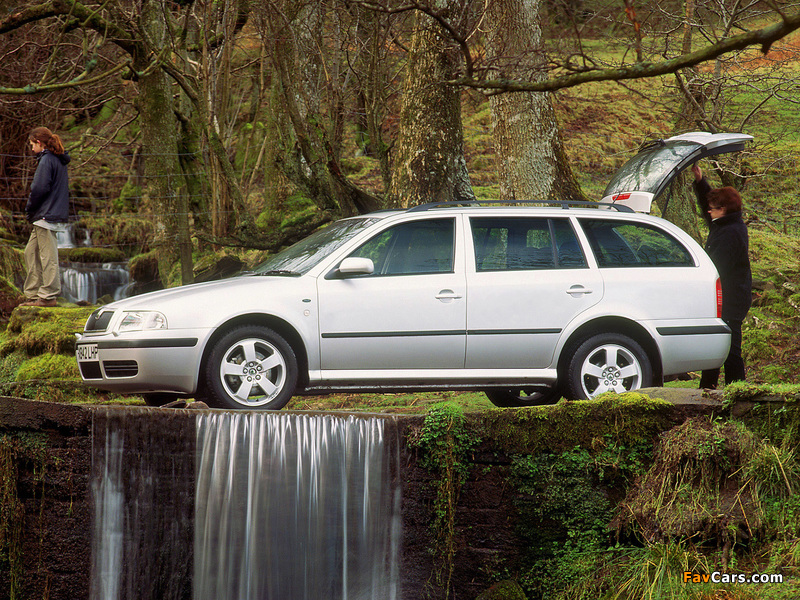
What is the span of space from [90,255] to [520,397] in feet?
41.1

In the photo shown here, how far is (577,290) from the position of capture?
7.33m

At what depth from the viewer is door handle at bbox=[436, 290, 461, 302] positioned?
23.4 feet

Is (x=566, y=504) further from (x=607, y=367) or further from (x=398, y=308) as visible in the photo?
(x=398, y=308)

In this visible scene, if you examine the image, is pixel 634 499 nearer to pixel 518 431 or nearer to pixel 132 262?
pixel 518 431

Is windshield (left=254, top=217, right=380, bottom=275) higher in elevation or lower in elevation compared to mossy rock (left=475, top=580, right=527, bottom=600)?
higher

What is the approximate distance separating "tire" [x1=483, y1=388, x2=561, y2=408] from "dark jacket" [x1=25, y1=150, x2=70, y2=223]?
549 cm

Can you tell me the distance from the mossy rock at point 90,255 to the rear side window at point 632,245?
1326 centimetres

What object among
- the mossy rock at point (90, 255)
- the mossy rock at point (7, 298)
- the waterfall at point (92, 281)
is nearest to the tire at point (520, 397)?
the mossy rock at point (7, 298)

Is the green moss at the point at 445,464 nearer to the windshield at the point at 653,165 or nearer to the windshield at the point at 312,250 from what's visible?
the windshield at the point at 312,250

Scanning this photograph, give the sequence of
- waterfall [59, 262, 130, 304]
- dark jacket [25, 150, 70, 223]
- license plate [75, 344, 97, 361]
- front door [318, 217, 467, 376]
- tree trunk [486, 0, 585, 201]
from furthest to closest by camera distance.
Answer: waterfall [59, 262, 130, 304], tree trunk [486, 0, 585, 201], dark jacket [25, 150, 70, 223], front door [318, 217, 467, 376], license plate [75, 344, 97, 361]

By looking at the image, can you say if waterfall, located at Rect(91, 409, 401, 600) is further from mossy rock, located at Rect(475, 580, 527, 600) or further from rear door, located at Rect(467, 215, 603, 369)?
rear door, located at Rect(467, 215, 603, 369)

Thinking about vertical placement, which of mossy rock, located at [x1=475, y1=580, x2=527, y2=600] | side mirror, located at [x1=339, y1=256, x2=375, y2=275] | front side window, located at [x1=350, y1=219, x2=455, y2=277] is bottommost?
mossy rock, located at [x1=475, y1=580, x2=527, y2=600]

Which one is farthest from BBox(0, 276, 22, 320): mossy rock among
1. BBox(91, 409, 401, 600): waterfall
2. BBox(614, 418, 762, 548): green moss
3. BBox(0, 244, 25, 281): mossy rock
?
BBox(614, 418, 762, 548): green moss

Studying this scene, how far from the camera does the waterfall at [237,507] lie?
21.4ft
